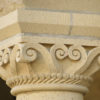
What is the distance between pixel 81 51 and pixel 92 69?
0.42 feet

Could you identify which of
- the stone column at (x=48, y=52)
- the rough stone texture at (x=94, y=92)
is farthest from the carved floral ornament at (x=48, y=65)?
the rough stone texture at (x=94, y=92)

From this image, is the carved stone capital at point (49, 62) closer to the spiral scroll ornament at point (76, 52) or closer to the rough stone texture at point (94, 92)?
the spiral scroll ornament at point (76, 52)

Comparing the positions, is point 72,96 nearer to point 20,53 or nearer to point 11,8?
point 20,53

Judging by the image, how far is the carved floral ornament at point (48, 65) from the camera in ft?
8.04

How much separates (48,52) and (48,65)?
0.07 metres

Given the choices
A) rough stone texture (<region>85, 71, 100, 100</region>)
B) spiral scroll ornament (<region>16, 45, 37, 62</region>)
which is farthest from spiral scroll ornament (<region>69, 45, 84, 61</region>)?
rough stone texture (<region>85, 71, 100, 100</region>)

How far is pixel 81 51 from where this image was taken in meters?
2.52

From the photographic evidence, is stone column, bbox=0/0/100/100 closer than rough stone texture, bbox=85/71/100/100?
Yes

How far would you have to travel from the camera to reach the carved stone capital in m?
2.45

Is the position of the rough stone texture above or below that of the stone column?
below

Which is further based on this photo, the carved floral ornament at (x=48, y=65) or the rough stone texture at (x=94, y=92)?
the rough stone texture at (x=94, y=92)

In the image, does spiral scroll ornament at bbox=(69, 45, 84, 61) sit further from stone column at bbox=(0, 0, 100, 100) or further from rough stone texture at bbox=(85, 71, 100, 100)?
rough stone texture at bbox=(85, 71, 100, 100)

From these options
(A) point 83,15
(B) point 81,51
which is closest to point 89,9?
(A) point 83,15

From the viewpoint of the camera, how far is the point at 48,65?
96.8 inches
